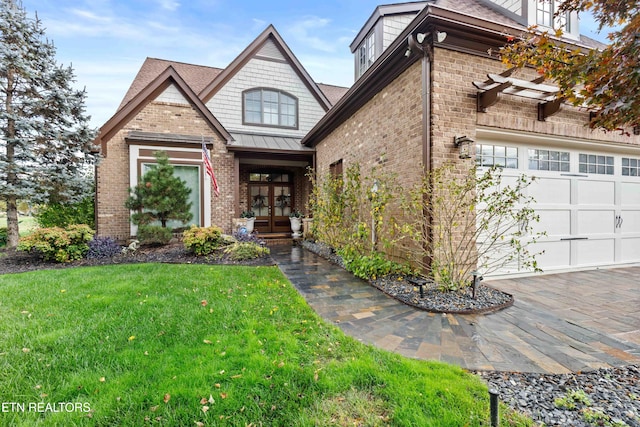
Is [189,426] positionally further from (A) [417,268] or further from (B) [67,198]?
(B) [67,198]

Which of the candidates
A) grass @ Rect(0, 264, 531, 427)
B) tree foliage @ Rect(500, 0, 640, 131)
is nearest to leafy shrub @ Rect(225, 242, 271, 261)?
grass @ Rect(0, 264, 531, 427)

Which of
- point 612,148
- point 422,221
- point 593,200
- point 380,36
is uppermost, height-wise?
point 380,36

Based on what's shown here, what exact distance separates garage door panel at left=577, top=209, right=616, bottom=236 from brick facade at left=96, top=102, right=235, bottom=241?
31.7 ft

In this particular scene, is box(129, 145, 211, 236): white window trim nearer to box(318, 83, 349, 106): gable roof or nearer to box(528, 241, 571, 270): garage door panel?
box(318, 83, 349, 106): gable roof

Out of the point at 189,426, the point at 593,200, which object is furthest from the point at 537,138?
the point at 189,426

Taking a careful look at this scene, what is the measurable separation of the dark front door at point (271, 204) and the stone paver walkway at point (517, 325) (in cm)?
733

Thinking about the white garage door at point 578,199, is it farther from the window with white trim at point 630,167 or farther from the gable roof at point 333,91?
the gable roof at point 333,91

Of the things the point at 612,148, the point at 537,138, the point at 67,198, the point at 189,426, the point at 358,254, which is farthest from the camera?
the point at 67,198

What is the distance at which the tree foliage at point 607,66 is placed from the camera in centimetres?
199

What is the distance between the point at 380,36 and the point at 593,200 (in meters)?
6.64

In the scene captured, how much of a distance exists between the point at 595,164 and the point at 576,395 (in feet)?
21.2

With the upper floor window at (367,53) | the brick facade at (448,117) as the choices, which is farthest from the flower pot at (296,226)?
the upper floor window at (367,53)

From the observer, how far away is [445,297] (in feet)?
13.3

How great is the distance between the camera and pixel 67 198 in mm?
8562
